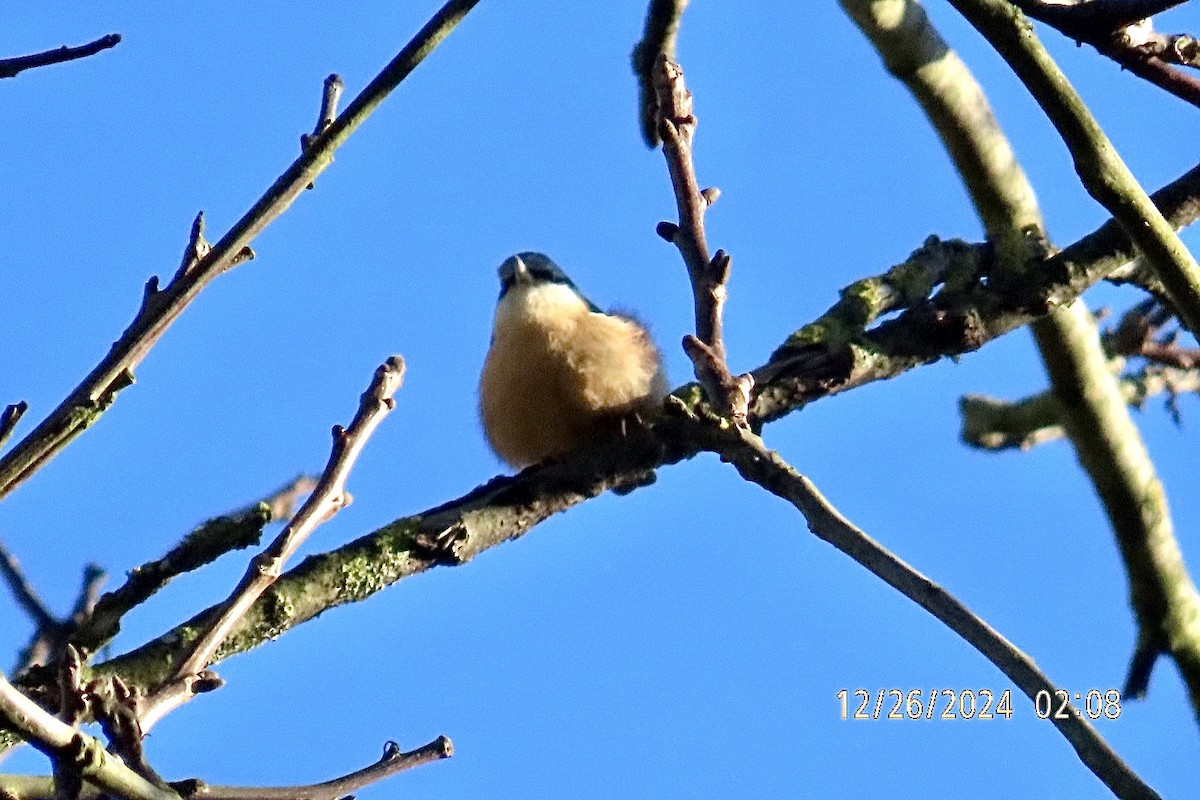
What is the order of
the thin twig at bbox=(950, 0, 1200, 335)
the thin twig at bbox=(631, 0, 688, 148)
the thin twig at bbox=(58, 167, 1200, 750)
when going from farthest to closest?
the thin twig at bbox=(631, 0, 688, 148)
the thin twig at bbox=(58, 167, 1200, 750)
the thin twig at bbox=(950, 0, 1200, 335)

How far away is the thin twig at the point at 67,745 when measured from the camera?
5.10 feet

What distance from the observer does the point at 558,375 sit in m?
4.24

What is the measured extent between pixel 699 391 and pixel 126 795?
2000 mm

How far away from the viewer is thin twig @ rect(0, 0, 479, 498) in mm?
2100

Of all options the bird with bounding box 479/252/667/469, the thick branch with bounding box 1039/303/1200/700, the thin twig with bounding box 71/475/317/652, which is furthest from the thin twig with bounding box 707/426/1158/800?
the thick branch with bounding box 1039/303/1200/700

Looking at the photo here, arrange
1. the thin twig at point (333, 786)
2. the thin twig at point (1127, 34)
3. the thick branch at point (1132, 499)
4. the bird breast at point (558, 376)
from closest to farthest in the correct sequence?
the thin twig at point (333, 786) → the thin twig at point (1127, 34) → the thick branch at point (1132, 499) → the bird breast at point (558, 376)

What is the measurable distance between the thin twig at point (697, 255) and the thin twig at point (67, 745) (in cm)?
122

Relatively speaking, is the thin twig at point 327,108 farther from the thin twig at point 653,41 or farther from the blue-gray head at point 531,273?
the blue-gray head at point 531,273

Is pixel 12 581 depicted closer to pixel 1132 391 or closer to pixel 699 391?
pixel 699 391

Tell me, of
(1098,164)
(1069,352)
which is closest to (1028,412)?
(1069,352)

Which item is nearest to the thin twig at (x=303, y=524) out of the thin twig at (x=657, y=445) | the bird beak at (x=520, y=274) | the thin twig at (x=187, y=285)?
the thin twig at (x=187, y=285)

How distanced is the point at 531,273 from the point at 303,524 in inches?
135

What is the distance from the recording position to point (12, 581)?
3113 mm

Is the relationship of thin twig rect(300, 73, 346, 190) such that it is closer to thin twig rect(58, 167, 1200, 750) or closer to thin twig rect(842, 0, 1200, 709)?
thin twig rect(58, 167, 1200, 750)
